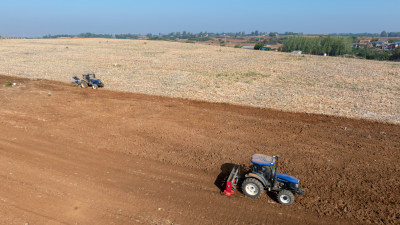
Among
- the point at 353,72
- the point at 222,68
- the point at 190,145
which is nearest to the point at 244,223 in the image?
the point at 190,145

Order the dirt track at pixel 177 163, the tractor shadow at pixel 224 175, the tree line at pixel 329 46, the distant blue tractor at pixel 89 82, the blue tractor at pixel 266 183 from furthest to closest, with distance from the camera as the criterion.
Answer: the tree line at pixel 329 46, the distant blue tractor at pixel 89 82, the tractor shadow at pixel 224 175, the blue tractor at pixel 266 183, the dirt track at pixel 177 163

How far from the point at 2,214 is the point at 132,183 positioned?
386 centimetres

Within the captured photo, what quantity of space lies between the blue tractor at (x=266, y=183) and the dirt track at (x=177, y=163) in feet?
1.17

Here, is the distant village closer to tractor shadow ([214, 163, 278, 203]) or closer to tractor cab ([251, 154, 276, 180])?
tractor shadow ([214, 163, 278, 203])

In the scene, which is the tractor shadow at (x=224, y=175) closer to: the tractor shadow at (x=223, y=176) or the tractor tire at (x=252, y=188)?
the tractor shadow at (x=223, y=176)

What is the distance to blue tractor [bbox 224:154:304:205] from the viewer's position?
846 centimetres

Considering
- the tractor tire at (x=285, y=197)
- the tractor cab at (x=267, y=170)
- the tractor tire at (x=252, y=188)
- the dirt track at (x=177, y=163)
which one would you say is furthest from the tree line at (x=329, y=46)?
the tractor tire at (x=252, y=188)

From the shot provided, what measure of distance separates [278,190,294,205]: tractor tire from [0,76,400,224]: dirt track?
228 mm

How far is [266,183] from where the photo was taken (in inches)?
341

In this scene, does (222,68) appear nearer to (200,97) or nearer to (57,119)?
(200,97)

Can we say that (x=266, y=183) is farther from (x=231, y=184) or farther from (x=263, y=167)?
(x=231, y=184)

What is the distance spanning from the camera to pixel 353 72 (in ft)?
105

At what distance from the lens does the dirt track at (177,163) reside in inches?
320

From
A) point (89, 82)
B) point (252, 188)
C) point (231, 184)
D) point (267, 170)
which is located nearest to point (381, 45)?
point (89, 82)
